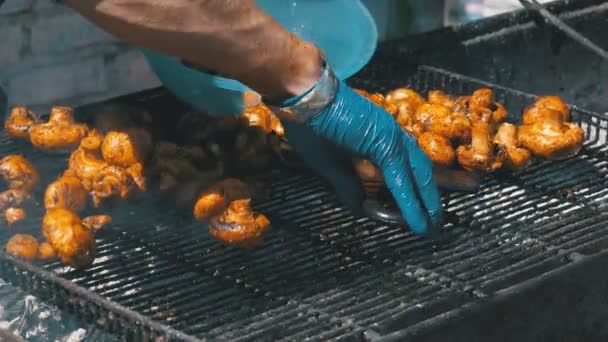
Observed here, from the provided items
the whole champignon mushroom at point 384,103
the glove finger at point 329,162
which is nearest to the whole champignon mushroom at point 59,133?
the glove finger at point 329,162

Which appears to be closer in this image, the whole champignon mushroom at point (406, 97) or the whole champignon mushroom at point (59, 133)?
the whole champignon mushroom at point (59, 133)

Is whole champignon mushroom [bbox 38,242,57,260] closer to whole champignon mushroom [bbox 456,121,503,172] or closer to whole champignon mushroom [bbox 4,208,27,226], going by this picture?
whole champignon mushroom [bbox 4,208,27,226]

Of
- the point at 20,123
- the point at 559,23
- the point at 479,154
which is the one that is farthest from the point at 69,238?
the point at 559,23

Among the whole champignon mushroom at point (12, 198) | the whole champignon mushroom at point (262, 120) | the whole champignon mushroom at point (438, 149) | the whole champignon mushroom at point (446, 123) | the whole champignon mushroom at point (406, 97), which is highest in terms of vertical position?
the whole champignon mushroom at point (446, 123)

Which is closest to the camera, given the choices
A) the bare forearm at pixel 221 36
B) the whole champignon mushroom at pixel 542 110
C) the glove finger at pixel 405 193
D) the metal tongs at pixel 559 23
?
the bare forearm at pixel 221 36

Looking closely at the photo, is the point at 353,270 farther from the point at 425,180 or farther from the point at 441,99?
the point at 441,99

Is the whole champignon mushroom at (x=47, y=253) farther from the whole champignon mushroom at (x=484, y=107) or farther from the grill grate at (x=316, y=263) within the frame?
the whole champignon mushroom at (x=484, y=107)

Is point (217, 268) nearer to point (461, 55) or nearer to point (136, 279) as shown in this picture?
point (136, 279)
